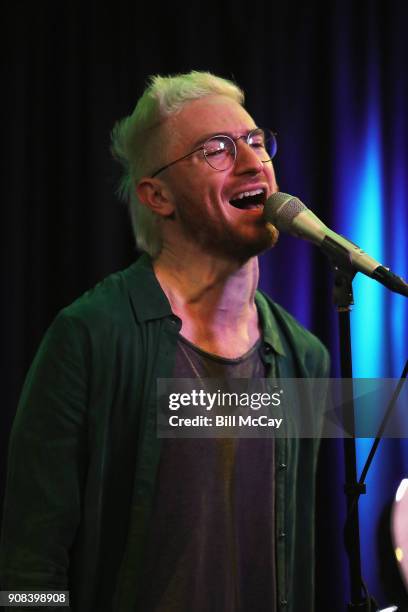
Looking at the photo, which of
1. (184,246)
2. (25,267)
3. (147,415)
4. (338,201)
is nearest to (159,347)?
(147,415)

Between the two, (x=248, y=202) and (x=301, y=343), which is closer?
(x=248, y=202)

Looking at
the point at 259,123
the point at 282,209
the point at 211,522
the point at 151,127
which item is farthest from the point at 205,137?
the point at 211,522

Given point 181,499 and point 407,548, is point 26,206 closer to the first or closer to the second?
point 181,499

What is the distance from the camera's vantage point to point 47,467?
4.91 ft

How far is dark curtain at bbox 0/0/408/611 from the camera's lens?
2.08 meters

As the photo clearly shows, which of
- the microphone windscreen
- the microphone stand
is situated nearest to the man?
the microphone windscreen

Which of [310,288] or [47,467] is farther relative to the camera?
[310,288]

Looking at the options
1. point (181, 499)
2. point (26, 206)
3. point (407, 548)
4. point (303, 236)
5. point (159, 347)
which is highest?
point (26, 206)

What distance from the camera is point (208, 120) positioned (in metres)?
1.66

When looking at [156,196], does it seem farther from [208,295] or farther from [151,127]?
[208,295]

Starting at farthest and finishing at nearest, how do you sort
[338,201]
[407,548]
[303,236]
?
[338,201] → [407,548] → [303,236]

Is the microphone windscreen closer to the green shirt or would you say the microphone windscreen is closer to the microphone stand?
the microphone stand

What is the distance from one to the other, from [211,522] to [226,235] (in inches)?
26.4

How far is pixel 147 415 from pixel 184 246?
1.41 ft
